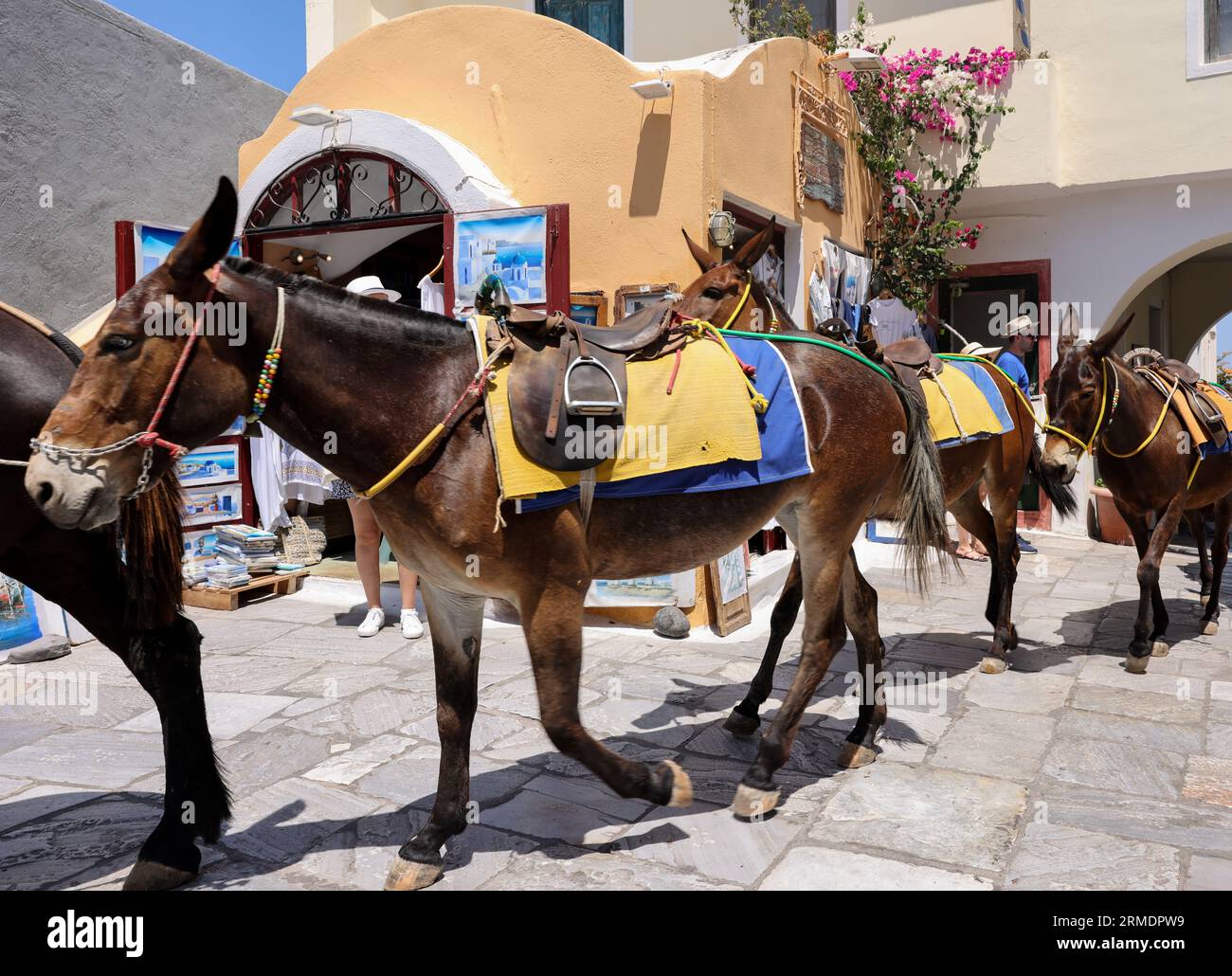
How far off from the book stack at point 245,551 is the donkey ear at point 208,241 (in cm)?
534

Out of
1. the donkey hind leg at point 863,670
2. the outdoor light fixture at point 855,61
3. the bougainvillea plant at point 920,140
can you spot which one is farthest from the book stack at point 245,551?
the bougainvillea plant at point 920,140

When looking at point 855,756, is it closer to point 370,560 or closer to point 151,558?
point 151,558

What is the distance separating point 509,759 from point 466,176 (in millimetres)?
4315

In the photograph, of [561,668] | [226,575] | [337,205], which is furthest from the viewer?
[337,205]

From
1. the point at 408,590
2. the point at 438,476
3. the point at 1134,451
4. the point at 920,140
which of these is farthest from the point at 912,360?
the point at 920,140

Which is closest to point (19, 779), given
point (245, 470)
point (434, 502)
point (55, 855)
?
point (55, 855)

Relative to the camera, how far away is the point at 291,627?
6.52m

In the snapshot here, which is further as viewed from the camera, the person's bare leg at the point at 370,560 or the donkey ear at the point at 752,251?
the person's bare leg at the point at 370,560

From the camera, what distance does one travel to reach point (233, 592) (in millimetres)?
7086

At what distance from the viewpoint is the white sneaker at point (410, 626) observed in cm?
606

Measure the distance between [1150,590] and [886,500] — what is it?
2.41 meters

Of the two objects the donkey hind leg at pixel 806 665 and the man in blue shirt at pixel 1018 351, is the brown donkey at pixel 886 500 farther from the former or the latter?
the man in blue shirt at pixel 1018 351

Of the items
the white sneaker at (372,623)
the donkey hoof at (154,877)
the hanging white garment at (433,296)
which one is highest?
the hanging white garment at (433,296)

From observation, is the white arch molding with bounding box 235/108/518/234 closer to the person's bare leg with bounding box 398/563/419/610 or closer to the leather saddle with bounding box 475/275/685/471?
the person's bare leg with bounding box 398/563/419/610
